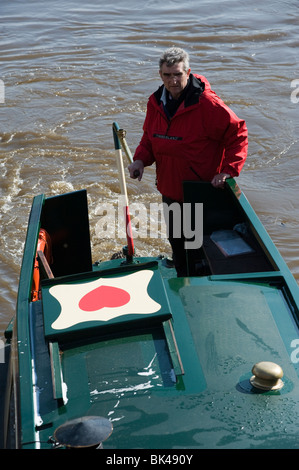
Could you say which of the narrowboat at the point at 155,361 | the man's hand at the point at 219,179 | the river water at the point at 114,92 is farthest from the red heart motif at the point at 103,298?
the river water at the point at 114,92

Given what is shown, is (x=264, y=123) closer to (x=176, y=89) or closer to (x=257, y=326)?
(x=176, y=89)

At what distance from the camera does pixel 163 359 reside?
2.64 meters

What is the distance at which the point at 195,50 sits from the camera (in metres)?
11.6

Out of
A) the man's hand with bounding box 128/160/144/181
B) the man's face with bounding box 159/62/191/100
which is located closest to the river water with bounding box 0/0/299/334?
the man's hand with bounding box 128/160/144/181

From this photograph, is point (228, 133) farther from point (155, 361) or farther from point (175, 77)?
point (155, 361)

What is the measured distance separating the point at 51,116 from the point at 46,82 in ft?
4.44

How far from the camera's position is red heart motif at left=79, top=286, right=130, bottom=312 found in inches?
112

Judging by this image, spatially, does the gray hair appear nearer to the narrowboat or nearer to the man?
the man

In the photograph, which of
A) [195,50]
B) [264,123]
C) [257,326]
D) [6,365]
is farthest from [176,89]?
[195,50]

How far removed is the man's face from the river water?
7.58ft

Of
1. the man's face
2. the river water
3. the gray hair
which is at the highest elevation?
the gray hair

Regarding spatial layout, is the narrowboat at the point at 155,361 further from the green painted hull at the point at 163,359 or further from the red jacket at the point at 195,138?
the red jacket at the point at 195,138

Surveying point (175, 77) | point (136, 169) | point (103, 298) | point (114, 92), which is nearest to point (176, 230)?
point (136, 169)

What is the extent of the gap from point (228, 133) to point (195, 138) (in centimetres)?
19
